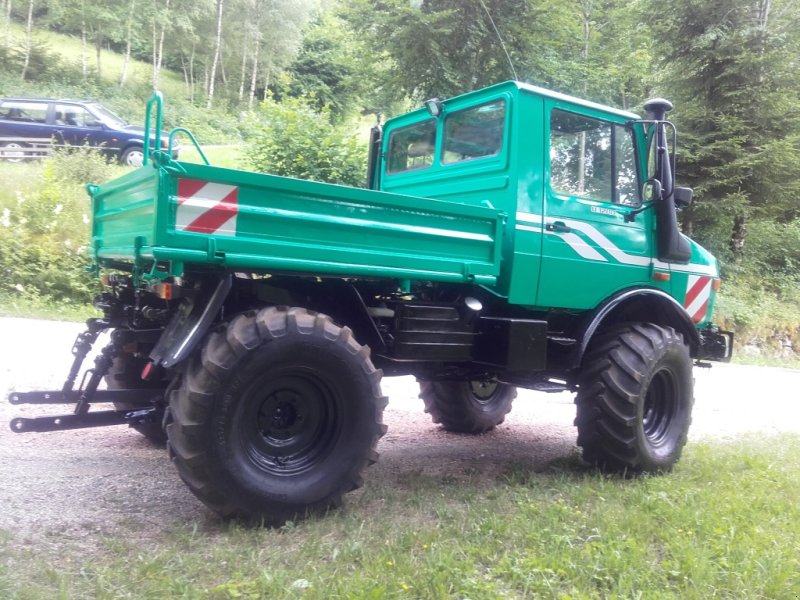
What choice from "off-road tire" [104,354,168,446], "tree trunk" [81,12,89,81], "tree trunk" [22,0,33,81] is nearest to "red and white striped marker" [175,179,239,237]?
"off-road tire" [104,354,168,446]

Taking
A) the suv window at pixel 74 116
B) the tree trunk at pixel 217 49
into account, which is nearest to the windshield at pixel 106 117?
the suv window at pixel 74 116

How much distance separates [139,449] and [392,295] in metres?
2.18

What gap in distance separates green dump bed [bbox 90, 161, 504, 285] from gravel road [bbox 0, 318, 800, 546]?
1.37 metres

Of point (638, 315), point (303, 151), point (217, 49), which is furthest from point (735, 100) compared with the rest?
point (217, 49)

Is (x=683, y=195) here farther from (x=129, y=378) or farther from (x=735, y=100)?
(x=735, y=100)

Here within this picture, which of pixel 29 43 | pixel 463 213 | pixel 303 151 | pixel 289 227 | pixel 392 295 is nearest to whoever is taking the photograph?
pixel 289 227

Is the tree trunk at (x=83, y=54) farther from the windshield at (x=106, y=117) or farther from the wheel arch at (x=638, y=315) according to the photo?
the wheel arch at (x=638, y=315)

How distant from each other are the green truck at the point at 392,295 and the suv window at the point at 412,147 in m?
0.02

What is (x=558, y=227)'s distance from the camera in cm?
465

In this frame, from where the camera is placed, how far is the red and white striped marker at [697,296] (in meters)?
5.58

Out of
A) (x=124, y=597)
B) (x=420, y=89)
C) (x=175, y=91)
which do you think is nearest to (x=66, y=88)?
(x=175, y=91)

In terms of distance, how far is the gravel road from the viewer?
3580 mm

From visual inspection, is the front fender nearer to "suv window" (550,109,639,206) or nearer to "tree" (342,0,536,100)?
"suv window" (550,109,639,206)

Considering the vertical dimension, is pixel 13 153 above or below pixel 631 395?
above
